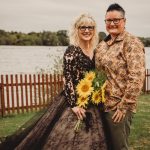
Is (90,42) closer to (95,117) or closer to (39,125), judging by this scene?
(95,117)

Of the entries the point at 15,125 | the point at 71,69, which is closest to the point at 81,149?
the point at 71,69

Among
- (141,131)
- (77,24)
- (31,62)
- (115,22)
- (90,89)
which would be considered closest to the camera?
(115,22)

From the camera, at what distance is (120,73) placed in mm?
3498

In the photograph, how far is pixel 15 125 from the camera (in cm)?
930

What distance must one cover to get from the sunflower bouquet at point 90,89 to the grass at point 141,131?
314 centimetres

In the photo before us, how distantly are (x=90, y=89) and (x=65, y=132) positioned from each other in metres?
0.55

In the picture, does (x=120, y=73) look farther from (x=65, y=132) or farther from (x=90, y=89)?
(x=65, y=132)

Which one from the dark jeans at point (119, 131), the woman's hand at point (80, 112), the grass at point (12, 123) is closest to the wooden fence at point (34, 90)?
the grass at point (12, 123)

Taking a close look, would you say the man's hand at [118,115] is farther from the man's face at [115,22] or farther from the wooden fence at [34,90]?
the wooden fence at [34,90]

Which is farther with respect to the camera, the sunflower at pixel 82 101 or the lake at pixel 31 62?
the lake at pixel 31 62

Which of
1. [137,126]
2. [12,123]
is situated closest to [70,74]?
[137,126]

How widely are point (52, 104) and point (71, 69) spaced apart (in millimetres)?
571

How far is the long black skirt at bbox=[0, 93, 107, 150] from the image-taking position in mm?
3684

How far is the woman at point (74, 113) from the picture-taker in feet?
12.2
